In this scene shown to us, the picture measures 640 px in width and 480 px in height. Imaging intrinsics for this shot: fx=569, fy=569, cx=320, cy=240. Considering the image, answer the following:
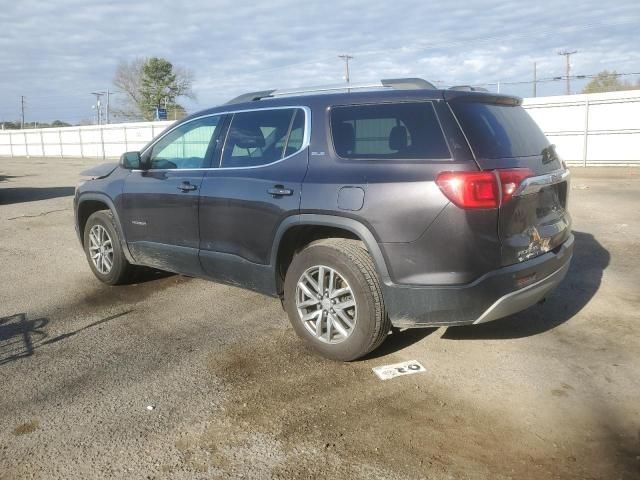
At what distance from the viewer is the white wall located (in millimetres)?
20531

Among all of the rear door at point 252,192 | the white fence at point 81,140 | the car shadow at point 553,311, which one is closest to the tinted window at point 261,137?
the rear door at point 252,192

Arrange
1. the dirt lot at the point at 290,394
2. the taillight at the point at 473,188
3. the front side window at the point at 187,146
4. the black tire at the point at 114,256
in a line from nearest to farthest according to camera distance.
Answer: the dirt lot at the point at 290,394, the taillight at the point at 473,188, the front side window at the point at 187,146, the black tire at the point at 114,256

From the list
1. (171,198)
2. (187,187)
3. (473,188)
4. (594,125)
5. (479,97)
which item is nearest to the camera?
(473,188)

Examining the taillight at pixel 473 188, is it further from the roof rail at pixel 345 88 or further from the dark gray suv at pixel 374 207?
the roof rail at pixel 345 88

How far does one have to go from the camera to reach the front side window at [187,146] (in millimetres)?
4848

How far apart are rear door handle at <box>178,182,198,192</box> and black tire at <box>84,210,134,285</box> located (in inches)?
48.6

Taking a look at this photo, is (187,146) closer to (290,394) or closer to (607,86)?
(290,394)

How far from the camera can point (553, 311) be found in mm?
4855

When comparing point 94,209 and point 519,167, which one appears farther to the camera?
point 94,209

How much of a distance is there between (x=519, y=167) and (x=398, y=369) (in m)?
1.52

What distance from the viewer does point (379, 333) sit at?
3719 mm

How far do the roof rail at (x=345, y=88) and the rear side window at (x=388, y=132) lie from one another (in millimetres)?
241

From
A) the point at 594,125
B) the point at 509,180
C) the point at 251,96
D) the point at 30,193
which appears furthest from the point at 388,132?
the point at 594,125

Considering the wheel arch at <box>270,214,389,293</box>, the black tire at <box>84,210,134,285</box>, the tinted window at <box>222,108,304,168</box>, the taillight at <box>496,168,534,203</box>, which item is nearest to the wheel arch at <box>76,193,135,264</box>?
the black tire at <box>84,210,134,285</box>
